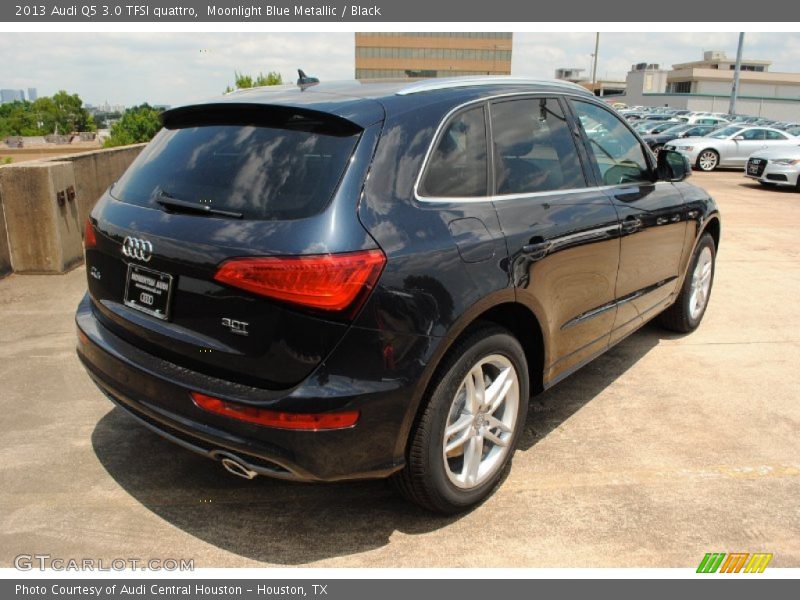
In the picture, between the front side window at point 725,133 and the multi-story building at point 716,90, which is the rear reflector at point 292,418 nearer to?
the front side window at point 725,133

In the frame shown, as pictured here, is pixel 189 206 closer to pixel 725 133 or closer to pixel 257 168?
pixel 257 168

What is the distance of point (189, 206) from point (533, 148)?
1739mm

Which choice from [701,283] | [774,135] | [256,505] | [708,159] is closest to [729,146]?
[708,159]

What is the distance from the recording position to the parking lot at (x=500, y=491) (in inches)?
112

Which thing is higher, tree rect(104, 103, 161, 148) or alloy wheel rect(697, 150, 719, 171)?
alloy wheel rect(697, 150, 719, 171)

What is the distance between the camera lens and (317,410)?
2.41 m

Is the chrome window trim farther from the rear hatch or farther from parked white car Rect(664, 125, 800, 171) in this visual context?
parked white car Rect(664, 125, 800, 171)

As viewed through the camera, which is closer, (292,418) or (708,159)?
(292,418)

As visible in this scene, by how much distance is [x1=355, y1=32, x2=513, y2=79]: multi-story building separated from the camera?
111 metres

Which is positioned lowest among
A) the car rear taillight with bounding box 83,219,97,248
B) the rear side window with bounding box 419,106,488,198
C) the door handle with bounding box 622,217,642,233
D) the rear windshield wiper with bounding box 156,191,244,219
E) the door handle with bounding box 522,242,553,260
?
the door handle with bounding box 622,217,642,233

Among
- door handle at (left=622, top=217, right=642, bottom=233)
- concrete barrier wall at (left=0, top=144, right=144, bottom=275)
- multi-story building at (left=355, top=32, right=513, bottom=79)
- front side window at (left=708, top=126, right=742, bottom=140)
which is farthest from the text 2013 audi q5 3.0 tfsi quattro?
multi-story building at (left=355, top=32, right=513, bottom=79)

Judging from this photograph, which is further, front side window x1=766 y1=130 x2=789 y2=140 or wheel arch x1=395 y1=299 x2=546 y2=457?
front side window x1=766 y1=130 x2=789 y2=140

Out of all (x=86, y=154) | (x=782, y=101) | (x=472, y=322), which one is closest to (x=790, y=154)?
(x=86, y=154)

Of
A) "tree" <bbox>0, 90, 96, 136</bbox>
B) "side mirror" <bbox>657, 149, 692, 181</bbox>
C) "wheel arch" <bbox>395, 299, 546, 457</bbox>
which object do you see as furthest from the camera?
"tree" <bbox>0, 90, 96, 136</bbox>
